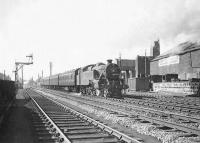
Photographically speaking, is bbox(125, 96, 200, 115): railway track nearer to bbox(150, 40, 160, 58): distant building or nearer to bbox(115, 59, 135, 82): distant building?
bbox(115, 59, 135, 82): distant building

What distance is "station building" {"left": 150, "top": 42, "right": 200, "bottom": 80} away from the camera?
34.0 m

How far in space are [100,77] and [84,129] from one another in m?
14.7

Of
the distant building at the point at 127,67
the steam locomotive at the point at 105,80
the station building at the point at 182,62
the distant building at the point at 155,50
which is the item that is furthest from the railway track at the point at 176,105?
the distant building at the point at 155,50

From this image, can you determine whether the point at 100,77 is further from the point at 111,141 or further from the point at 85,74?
the point at 111,141

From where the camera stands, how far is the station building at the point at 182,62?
3400 centimetres

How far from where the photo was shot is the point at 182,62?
122 ft

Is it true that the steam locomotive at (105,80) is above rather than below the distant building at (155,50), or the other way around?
below

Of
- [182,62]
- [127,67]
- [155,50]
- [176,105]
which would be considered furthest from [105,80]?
[155,50]

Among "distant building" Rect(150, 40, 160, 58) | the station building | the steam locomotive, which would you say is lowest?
the steam locomotive

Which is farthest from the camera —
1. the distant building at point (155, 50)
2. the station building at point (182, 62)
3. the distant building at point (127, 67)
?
the distant building at point (155, 50)

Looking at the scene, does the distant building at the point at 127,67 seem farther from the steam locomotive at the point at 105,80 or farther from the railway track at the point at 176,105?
the railway track at the point at 176,105

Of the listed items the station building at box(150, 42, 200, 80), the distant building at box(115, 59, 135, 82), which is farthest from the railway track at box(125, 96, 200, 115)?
the distant building at box(115, 59, 135, 82)

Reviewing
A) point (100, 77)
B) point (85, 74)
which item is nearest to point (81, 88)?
point (85, 74)

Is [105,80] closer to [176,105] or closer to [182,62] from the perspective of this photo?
[176,105]
